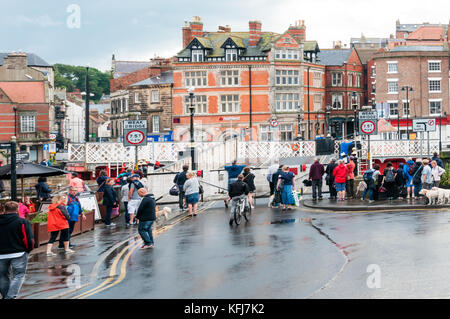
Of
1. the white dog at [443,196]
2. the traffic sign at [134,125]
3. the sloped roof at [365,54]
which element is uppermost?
the sloped roof at [365,54]

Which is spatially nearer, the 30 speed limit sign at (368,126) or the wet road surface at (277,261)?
the wet road surface at (277,261)

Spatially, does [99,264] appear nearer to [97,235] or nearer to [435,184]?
[97,235]

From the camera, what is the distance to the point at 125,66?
10194 centimetres

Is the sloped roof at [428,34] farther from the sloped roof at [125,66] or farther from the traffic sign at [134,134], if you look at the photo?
the traffic sign at [134,134]

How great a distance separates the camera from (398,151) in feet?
152

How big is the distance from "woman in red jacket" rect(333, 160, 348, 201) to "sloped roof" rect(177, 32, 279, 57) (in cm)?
4918

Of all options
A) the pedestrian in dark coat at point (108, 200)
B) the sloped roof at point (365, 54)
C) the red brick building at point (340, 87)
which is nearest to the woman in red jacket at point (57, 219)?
the pedestrian in dark coat at point (108, 200)

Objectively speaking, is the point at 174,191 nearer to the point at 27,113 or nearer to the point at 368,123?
the point at 368,123

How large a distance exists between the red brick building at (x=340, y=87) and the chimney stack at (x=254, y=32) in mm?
10321

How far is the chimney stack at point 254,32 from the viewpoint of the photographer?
75.2 meters

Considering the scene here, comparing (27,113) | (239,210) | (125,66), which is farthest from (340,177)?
(125,66)

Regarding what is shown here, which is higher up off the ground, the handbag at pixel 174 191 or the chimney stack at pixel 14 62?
the chimney stack at pixel 14 62
